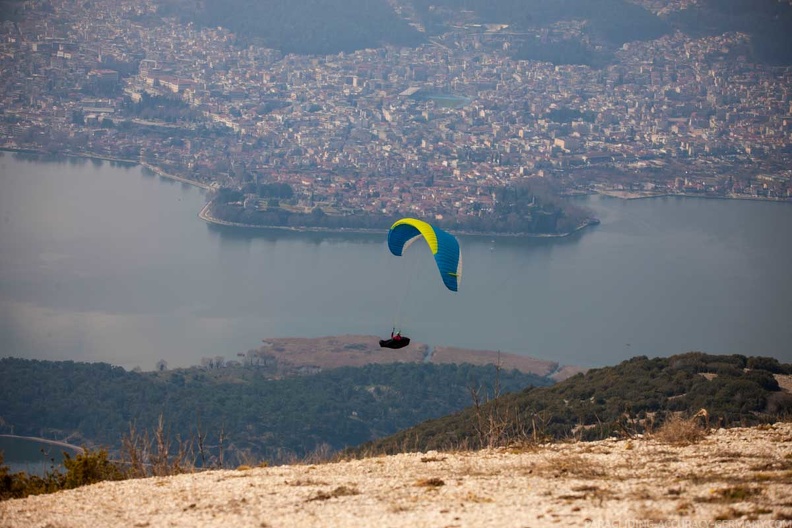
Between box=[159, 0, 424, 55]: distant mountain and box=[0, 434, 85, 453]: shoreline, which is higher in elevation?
box=[159, 0, 424, 55]: distant mountain

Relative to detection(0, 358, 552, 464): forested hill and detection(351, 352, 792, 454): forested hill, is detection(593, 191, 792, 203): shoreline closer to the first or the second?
detection(0, 358, 552, 464): forested hill

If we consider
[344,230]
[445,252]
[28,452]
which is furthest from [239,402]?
[344,230]

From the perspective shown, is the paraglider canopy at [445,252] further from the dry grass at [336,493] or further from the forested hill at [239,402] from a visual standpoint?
the forested hill at [239,402]

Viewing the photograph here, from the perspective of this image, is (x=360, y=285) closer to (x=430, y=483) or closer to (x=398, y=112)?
(x=430, y=483)

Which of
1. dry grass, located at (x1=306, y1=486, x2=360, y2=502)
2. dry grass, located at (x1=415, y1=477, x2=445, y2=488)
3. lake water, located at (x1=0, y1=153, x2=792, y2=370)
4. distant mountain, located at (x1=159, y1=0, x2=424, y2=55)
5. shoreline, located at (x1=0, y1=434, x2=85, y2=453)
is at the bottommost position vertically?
shoreline, located at (x1=0, y1=434, x2=85, y2=453)

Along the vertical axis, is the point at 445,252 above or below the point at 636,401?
above

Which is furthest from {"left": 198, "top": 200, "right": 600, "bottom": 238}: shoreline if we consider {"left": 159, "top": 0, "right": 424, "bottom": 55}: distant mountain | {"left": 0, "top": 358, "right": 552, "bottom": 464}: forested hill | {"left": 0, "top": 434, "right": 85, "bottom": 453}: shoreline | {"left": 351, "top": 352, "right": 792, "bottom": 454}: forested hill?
{"left": 159, "top": 0, "right": 424, "bottom": 55}: distant mountain
